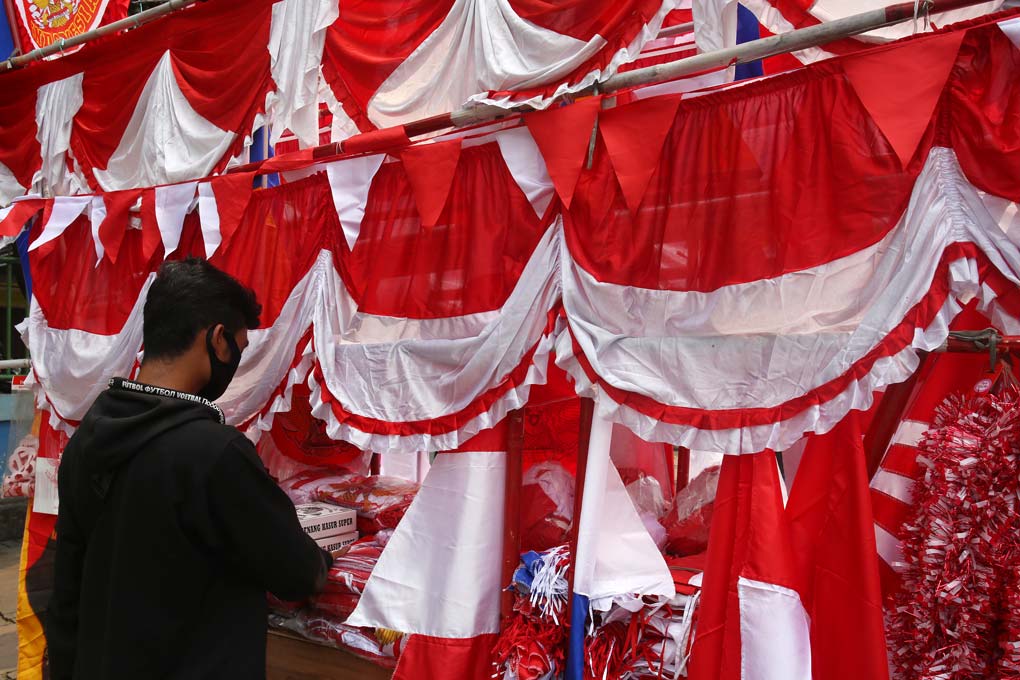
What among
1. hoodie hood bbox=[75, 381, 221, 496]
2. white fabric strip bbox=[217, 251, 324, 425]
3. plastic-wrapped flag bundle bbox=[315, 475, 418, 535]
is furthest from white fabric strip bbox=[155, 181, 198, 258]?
hoodie hood bbox=[75, 381, 221, 496]

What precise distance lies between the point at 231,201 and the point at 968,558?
325 centimetres

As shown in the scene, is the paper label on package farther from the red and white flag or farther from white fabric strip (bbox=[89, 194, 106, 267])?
the red and white flag

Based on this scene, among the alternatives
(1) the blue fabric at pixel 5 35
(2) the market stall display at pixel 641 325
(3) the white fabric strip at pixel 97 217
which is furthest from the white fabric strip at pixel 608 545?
(1) the blue fabric at pixel 5 35

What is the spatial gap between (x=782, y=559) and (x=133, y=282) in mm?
A: 3507

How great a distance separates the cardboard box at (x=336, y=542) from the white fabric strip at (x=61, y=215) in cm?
231

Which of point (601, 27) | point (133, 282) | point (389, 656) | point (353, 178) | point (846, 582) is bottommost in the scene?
point (389, 656)

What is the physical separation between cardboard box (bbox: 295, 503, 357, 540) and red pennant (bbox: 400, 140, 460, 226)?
5.97ft

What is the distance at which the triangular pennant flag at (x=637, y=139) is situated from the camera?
2326 millimetres

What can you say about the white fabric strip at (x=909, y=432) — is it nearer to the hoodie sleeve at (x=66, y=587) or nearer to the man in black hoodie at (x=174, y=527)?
the man in black hoodie at (x=174, y=527)

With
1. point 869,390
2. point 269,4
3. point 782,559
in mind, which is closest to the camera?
point 869,390

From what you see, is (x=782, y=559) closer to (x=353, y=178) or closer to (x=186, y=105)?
(x=353, y=178)

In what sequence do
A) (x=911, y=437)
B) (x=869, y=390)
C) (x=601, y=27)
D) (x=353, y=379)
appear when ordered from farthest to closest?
(x=353, y=379) < (x=601, y=27) < (x=911, y=437) < (x=869, y=390)

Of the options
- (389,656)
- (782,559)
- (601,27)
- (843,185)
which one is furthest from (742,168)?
(389,656)

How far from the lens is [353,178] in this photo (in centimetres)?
309
